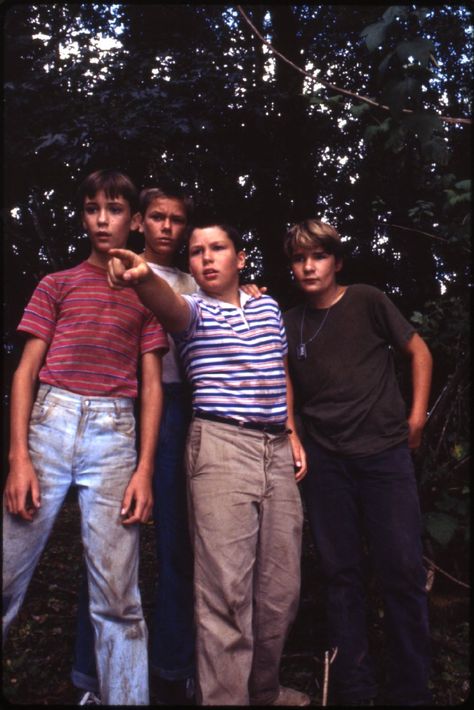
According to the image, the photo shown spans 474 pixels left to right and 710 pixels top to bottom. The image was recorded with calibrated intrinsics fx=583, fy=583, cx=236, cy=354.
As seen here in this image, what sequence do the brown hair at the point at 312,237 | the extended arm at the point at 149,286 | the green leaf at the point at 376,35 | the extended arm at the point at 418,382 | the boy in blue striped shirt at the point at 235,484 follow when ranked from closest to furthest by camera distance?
the extended arm at the point at 149,286 < the boy in blue striped shirt at the point at 235,484 < the green leaf at the point at 376,35 < the extended arm at the point at 418,382 < the brown hair at the point at 312,237

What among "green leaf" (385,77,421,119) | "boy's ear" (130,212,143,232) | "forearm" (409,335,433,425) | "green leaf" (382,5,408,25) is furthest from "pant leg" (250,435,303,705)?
"green leaf" (382,5,408,25)

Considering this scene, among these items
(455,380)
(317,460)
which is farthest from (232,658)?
(455,380)

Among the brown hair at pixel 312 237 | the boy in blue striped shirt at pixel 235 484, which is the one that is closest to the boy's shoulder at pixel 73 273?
the boy in blue striped shirt at pixel 235 484

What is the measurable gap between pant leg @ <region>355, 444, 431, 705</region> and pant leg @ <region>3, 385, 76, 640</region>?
123 cm

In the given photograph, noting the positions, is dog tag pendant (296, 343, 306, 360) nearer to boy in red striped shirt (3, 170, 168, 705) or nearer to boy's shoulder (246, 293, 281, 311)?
boy's shoulder (246, 293, 281, 311)

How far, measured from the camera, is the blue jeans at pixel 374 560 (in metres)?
2.38

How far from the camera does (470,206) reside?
2.34m

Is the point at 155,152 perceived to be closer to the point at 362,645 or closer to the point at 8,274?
the point at 8,274

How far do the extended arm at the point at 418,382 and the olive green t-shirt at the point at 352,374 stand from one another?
0.14 feet

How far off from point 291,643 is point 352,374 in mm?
1627

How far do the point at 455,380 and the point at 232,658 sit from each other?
158 cm

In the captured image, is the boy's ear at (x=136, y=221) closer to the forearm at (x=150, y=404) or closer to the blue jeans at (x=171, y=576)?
the forearm at (x=150, y=404)

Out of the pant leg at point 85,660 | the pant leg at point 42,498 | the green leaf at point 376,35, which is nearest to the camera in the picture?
the pant leg at point 42,498

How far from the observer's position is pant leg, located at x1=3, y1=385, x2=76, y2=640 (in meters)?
2.03
